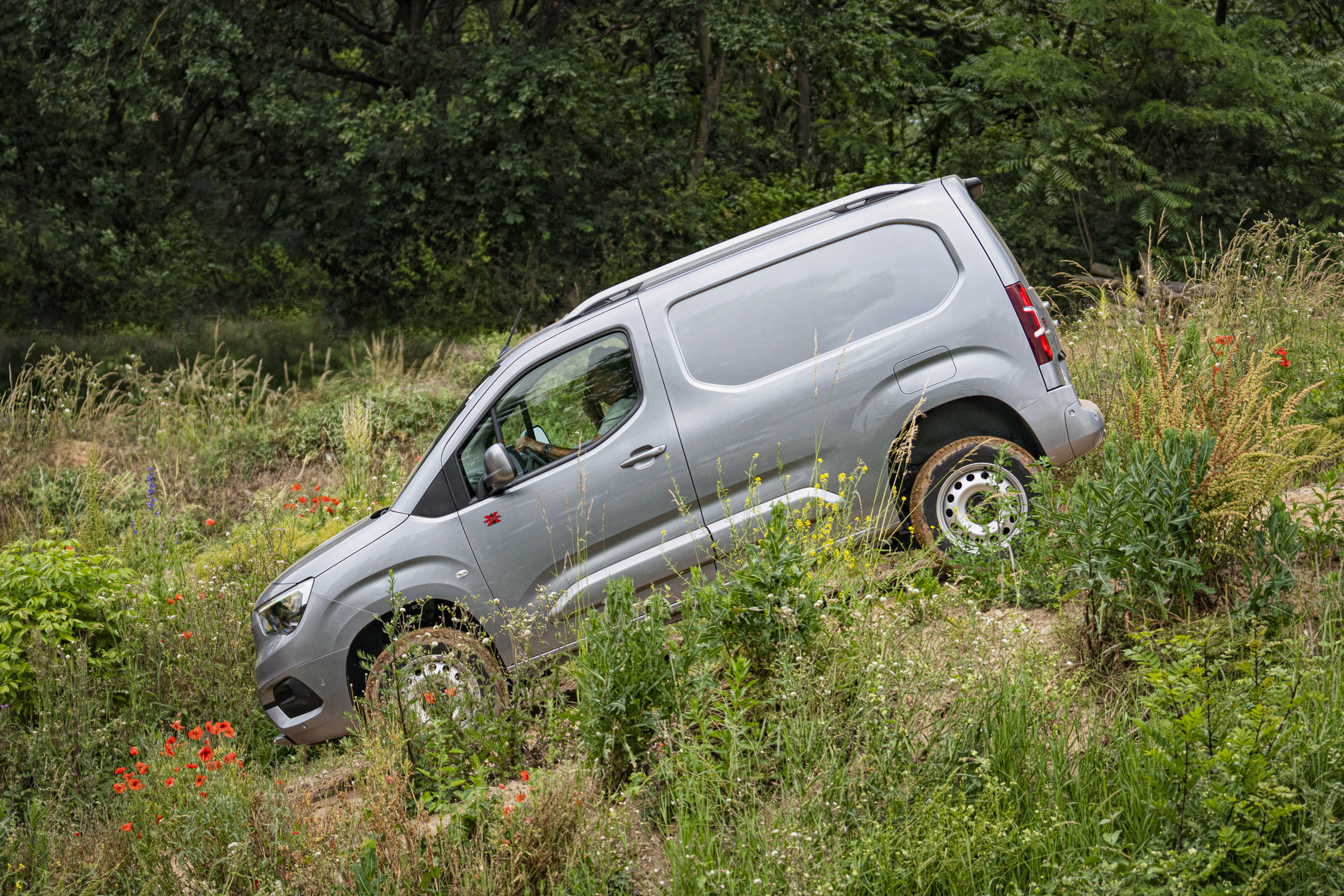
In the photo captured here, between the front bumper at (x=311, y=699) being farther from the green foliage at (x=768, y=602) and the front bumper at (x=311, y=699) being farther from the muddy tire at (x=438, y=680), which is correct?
the green foliage at (x=768, y=602)

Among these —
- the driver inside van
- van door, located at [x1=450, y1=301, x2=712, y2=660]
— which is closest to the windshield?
van door, located at [x1=450, y1=301, x2=712, y2=660]

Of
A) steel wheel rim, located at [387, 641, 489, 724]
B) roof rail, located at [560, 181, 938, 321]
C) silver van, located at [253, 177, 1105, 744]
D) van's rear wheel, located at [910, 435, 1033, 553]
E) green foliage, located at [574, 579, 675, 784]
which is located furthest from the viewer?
roof rail, located at [560, 181, 938, 321]

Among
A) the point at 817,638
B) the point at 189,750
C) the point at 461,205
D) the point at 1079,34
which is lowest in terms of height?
the point at 817,638

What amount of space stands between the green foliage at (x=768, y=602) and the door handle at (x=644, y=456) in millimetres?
1472

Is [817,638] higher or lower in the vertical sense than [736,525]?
lower

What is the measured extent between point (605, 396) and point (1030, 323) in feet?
7.48

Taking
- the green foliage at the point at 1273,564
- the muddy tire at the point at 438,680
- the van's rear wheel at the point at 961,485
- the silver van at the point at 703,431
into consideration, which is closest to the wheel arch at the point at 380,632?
the silver van at the point at 703,431

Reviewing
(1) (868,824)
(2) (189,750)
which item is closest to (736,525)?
(1) (868,824)

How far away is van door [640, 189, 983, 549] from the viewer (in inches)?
201

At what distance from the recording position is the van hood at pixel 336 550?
5.28 m

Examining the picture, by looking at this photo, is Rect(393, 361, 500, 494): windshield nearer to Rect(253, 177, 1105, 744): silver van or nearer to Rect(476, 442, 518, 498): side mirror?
Rect(253, 177, 1105, 744): silver van

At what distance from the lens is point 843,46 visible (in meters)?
16.4

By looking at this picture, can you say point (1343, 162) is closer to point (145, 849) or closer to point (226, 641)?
point (226, 641)

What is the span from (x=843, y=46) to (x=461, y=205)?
712 centimetres
